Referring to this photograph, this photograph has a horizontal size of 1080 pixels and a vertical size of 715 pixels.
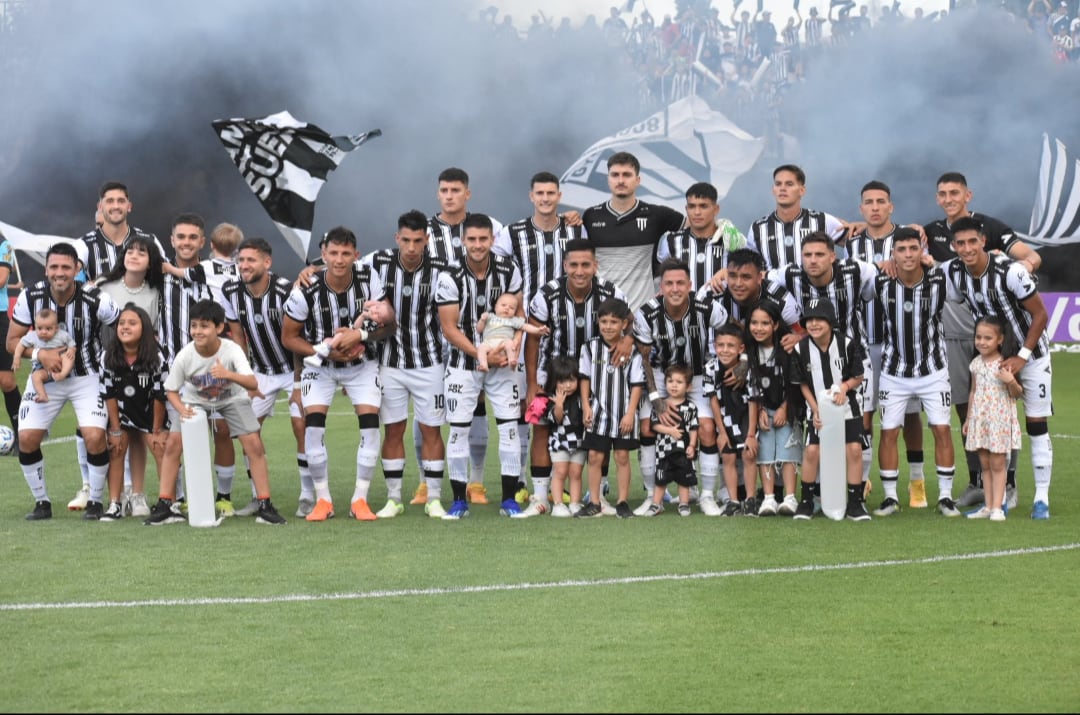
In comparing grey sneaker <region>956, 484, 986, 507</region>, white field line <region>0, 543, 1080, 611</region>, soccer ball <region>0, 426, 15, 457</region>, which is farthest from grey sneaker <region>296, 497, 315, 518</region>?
soccer ball <region>0, 426, 15, 457</region>

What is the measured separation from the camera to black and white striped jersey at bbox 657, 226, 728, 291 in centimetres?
932

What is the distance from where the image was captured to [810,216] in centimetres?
942

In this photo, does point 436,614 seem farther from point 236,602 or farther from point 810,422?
point 810,422

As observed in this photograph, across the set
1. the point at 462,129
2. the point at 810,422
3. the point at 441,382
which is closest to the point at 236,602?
the point at 441,382

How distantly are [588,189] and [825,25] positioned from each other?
329 inches

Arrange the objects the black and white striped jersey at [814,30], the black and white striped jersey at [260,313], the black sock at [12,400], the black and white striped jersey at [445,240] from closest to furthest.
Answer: the black and white striped jersey at [260,313] → the black and white striped jersey at [445,240] → the black sock at [12,400] → the black and white striped jersey at [814,30]

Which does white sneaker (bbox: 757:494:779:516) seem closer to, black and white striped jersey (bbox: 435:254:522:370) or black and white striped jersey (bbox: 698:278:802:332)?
black and white striped jersey (bbox: 698:278:802:332)

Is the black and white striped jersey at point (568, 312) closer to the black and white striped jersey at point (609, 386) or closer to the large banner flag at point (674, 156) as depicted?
the black and white striped jersey at point (609, 386)

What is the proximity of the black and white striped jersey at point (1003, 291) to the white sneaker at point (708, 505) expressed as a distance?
6.55ft

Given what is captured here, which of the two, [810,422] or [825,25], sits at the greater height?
[825,25]

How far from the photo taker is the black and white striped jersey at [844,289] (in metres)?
8.94

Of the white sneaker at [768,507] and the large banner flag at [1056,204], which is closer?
the white sneaker at [768,507]

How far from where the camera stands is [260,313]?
9.18m

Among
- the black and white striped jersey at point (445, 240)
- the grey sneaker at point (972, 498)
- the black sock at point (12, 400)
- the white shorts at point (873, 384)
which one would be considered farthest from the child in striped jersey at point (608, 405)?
the black sock at point (12, 400)
